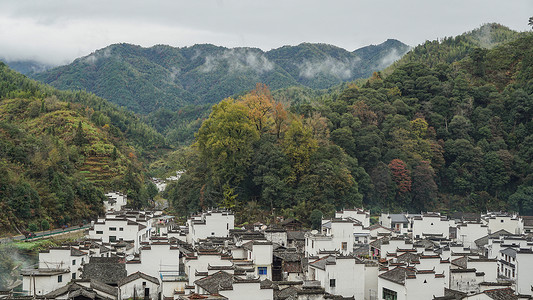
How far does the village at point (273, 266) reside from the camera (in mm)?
22812

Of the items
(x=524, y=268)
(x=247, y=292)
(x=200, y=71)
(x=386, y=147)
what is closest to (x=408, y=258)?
(x=524, y=268)

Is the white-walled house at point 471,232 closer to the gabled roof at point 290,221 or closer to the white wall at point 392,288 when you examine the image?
the gabled roof at point 290,221

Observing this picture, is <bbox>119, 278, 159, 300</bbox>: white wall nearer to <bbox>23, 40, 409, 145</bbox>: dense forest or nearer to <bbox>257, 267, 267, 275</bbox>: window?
<bbox>257, 267, 267, 275</bbox>: window

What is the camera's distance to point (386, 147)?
56000 mm

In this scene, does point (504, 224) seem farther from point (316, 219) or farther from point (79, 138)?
point (79, 138)

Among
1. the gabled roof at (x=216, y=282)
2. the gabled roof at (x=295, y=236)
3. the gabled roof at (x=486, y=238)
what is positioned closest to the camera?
the gabled roof at (x=216, y=282)

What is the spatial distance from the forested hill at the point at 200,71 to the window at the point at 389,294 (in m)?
114

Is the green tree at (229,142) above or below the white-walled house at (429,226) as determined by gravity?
above

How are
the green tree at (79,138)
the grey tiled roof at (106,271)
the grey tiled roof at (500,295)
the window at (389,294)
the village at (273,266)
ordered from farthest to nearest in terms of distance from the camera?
the green tree at (79,138) < the grey tiled roof at (106,271) < the window at (389,294) < the village at (273,266) < the grey tiled roof at (500,295)

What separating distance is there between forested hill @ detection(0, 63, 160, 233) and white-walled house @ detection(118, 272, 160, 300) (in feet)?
55.8

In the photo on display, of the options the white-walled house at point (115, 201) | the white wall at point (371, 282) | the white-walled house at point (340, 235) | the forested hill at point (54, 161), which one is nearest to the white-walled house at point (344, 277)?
the white wall at point (371, 282)

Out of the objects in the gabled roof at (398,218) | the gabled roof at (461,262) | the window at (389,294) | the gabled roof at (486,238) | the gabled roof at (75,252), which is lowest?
the gabled roof at (486,238)

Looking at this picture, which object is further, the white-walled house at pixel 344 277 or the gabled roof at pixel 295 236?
the gabled roof at pixel 295 236

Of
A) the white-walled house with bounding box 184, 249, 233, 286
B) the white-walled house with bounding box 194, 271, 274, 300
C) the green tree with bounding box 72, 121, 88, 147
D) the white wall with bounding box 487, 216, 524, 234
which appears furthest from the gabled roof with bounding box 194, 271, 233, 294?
the green tree with bounding box 72, 121, 88, 147
